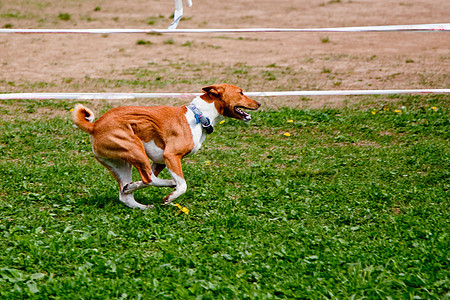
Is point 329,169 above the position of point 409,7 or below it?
below

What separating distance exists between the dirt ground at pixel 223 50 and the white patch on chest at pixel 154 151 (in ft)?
17.7

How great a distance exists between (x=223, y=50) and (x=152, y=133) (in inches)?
360

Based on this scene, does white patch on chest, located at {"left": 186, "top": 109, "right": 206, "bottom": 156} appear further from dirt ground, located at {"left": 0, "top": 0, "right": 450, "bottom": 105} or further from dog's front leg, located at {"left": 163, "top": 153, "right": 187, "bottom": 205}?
dirt ground, located at {"left": 0, "top": 0, "right": 450, "bottom": 105}

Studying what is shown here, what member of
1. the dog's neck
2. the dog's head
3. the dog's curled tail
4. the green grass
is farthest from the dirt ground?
the dog's curled tail

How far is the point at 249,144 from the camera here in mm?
8445

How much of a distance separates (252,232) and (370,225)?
1068 millimetres

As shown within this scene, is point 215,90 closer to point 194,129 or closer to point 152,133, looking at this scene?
point 194,129

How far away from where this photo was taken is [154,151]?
5590 millimetres

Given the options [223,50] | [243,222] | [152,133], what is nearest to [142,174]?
[152,133]

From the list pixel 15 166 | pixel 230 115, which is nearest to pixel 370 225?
pixel 230 115

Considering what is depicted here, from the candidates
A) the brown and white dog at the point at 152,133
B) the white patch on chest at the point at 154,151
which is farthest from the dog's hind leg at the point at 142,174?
the white patch on chest at the point at 154,151

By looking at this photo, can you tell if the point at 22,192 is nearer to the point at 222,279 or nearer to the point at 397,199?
the point at 222,279

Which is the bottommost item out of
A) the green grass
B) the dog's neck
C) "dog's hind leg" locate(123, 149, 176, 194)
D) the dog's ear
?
the green grass

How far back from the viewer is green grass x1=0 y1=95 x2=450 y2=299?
4230 mm
